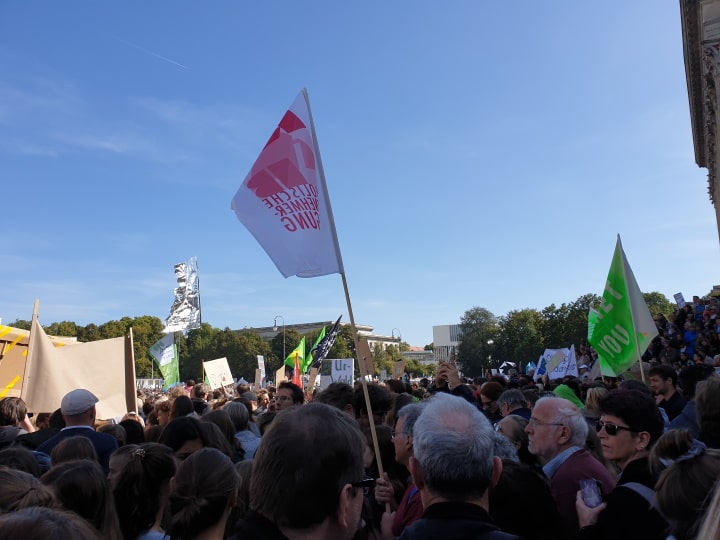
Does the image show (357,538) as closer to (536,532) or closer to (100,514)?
(536,532)

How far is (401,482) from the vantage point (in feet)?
14.9

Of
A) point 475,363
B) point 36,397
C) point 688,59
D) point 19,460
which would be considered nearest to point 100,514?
point 19,460

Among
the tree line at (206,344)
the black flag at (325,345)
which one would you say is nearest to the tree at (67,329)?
the tree line at (206,344)

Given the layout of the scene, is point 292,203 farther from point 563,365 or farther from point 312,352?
point 563,365

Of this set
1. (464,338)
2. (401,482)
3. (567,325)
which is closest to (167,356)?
(401,482)

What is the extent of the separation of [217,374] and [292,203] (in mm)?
14120

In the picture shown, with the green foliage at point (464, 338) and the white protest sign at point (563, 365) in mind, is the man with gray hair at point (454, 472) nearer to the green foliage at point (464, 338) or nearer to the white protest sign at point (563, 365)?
the white protest sign at point (563, 365)

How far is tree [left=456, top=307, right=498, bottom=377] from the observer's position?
10075 centimetres

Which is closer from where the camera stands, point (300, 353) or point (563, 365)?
point (300, 353)

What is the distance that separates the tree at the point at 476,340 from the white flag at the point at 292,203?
93898 mm

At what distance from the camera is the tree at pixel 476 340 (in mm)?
100750

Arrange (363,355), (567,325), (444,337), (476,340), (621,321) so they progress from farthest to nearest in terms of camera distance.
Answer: (444,337) → (476,340) → (567,325) → (621,321) → (363,355)

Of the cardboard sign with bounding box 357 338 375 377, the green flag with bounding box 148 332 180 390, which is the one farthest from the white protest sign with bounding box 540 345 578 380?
the green flag with bounding box 148 332 180 390

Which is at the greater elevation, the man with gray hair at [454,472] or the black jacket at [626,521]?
the man with gray hair at [454,472]
